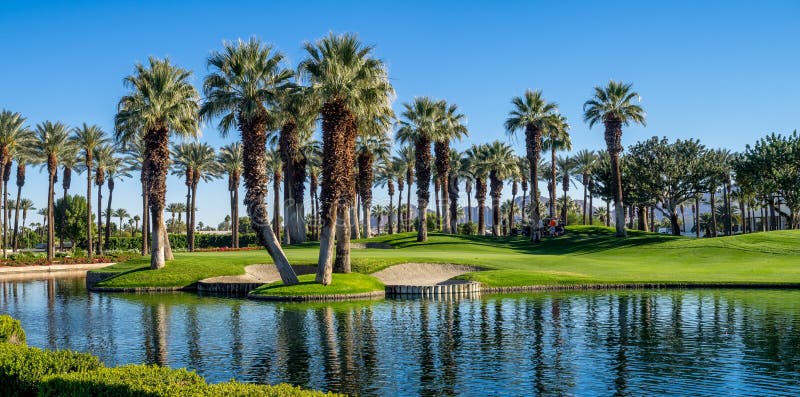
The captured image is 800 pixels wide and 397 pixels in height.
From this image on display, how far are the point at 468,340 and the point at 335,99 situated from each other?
2192 centimetres

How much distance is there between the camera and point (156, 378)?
13070 mm

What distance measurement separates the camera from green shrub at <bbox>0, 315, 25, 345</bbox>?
2052 centimetres

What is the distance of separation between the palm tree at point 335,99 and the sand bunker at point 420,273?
8.78m

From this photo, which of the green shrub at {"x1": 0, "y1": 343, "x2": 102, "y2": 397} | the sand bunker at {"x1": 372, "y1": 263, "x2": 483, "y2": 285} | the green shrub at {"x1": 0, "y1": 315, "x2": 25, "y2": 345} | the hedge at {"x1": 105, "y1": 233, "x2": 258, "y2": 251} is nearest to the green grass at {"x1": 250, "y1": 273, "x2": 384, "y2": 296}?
the sand bunker at {"x1": 372, "y1": 263, "x2": 483, "y2": 285}

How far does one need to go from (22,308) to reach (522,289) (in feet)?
101

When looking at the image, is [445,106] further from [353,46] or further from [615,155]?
[353,46]

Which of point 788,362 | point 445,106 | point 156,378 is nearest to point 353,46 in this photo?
point 788,362

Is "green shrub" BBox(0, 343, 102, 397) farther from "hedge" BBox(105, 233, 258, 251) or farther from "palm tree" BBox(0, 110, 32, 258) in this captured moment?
"hedge" BBox(105, 233, 258, 251)

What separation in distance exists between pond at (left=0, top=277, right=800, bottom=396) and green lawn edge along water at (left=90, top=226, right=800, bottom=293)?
218 inches

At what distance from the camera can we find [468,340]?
28.5m

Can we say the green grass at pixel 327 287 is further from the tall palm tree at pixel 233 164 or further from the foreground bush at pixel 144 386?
the tall palm tree at pixel 233 164

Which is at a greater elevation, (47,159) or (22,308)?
(47,159)

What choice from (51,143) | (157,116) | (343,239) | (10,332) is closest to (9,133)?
(51,143)

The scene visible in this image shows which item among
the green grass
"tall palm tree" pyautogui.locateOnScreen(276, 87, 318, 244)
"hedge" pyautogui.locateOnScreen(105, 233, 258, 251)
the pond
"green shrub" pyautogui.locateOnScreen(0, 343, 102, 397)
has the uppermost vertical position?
"tall palm tree" pyautogui.locateOnScreen(276, 87, 318, 244)
